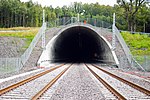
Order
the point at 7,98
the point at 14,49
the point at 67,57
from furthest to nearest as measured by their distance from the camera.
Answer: the point at 67,57 → the point at 14,49 → the point at 7,98

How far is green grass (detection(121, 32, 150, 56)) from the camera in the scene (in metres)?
40.6

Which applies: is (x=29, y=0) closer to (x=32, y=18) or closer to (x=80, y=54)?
(x=32, y=18)

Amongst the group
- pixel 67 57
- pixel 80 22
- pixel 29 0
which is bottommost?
pixel 67 57

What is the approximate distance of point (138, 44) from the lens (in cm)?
4484

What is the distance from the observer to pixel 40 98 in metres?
11.8

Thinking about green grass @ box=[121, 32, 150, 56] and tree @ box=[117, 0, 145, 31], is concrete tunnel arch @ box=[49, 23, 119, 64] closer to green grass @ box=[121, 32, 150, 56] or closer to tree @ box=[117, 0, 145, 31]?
green grass @ box=[121, 32, 150, 56]

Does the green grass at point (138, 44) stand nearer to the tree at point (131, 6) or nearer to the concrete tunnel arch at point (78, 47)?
the concrete tunnel arch at point (78, 47)

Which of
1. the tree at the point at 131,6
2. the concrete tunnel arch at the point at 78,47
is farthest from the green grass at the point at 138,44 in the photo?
the tree at the point at 131,6

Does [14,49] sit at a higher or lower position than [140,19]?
lower

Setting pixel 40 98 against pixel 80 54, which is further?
pixel 80 54

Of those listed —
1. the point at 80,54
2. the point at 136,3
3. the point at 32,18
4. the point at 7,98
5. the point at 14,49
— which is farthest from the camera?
the point at 32,18

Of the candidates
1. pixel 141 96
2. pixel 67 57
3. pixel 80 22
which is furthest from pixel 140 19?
pixel 141 96

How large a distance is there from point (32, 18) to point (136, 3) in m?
73.6

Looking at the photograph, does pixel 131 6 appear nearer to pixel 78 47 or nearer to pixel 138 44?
pixel 78 47
